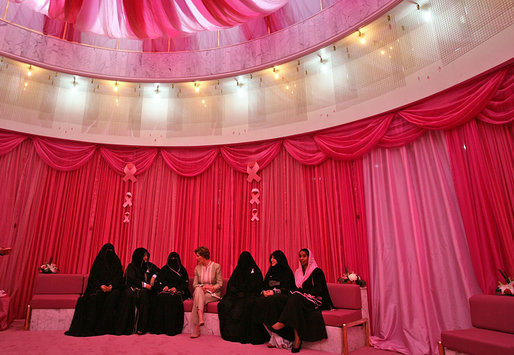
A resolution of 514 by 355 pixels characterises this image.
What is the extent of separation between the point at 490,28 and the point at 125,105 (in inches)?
254

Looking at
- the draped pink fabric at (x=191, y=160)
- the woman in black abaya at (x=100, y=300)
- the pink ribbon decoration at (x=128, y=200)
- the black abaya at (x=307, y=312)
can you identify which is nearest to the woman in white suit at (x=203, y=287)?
the woman in black abaya at (x=100, y=300)

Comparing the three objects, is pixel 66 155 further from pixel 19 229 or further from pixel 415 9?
pixel 415 9

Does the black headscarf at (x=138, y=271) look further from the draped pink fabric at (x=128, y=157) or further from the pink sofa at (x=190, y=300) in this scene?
the draped pink fabric at (x=128, y=157)

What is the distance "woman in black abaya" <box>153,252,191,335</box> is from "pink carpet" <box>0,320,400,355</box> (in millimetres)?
161

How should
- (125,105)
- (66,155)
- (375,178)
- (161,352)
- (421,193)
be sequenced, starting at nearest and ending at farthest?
(161,352)
(421,193)
(375,178)
(66,155)
(125,105)

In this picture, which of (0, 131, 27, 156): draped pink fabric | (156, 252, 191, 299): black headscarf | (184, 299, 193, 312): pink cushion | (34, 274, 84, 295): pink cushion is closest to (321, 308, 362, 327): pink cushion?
(184, 299, 193, 312): pink cushion

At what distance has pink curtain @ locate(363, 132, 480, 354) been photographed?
14.0 ft

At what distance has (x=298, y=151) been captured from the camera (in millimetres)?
6055

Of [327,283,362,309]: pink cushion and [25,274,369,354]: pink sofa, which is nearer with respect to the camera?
[25,274,369,354]: pink sofa

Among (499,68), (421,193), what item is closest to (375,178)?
(421,193)

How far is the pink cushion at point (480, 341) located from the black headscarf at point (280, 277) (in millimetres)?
2031

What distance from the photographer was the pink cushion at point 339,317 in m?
3.97

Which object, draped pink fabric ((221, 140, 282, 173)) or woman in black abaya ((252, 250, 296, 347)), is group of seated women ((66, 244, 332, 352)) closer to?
woman in black abaya ((252, 250, 296, 347))

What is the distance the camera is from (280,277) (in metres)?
4.72
